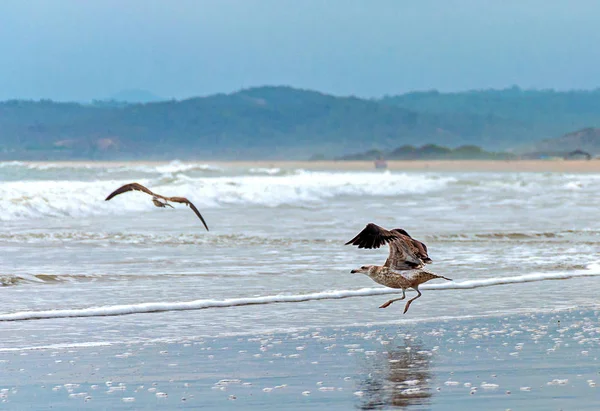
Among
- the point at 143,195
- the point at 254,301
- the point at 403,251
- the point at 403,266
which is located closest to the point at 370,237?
the point at 403,251

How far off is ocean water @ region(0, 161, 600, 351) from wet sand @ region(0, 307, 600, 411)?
582 mm

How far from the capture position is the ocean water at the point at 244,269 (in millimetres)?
10156

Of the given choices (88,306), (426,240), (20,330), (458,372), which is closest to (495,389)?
(458,372)

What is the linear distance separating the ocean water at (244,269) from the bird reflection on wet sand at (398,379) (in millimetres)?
1418

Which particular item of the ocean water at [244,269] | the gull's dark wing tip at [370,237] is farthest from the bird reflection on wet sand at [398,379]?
the ocean water at [244,269]

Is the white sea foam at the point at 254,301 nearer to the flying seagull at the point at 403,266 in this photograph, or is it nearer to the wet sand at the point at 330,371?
the flying seagull at the point at 403,266

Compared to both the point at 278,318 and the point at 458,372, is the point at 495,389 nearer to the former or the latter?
the point at 458,372

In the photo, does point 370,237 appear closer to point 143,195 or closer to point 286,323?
point 286,323

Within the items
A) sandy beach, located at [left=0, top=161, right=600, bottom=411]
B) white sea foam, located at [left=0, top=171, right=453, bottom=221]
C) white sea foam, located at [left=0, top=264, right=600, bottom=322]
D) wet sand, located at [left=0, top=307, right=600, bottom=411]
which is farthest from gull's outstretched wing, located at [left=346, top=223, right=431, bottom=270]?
white sea foam, located at [left=0, top=171, right=453, bottom=221]

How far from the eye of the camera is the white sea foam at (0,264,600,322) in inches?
404

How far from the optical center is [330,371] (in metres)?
7.76

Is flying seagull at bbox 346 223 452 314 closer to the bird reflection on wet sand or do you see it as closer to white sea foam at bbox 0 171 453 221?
the bird reflection on wet sand

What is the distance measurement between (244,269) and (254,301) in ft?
9.94

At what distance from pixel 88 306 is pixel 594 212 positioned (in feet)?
63.5
